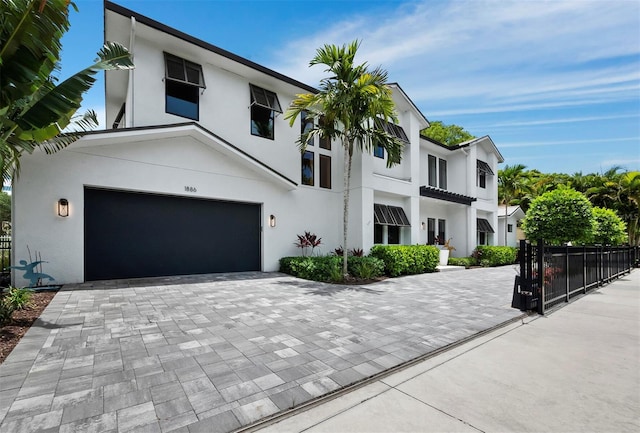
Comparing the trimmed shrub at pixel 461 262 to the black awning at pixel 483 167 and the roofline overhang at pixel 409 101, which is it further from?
the roofline overhang at pixel 409 101

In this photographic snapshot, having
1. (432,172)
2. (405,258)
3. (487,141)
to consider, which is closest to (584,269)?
(405,258)

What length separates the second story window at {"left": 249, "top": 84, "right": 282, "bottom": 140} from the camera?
13.2m

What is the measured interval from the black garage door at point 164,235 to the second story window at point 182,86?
3519 millimetres

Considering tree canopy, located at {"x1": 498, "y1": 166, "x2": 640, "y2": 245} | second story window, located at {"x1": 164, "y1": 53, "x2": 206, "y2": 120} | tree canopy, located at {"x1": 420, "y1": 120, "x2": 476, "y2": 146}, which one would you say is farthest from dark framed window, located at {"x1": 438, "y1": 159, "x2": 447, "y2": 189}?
tree canopy, located at {"x1": 420, "y1": 120, "x2": 476, "y2": 146}

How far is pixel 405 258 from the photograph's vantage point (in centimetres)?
1322

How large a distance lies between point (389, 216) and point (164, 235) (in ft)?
35.4

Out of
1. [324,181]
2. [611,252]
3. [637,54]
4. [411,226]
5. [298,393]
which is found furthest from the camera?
[411,226]

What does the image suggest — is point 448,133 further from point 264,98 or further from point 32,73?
point 32,73

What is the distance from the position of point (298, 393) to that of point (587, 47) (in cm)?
1178

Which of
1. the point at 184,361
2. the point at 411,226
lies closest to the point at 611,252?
the point at 411,226

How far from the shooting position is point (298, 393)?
316 centimetres

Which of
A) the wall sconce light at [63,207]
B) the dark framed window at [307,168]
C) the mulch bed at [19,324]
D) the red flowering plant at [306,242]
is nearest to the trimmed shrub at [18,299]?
the mulch bed at [19,324]

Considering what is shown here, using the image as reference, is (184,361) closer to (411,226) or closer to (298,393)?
(298,393)

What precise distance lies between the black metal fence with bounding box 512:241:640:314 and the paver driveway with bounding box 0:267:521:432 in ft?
2.42
